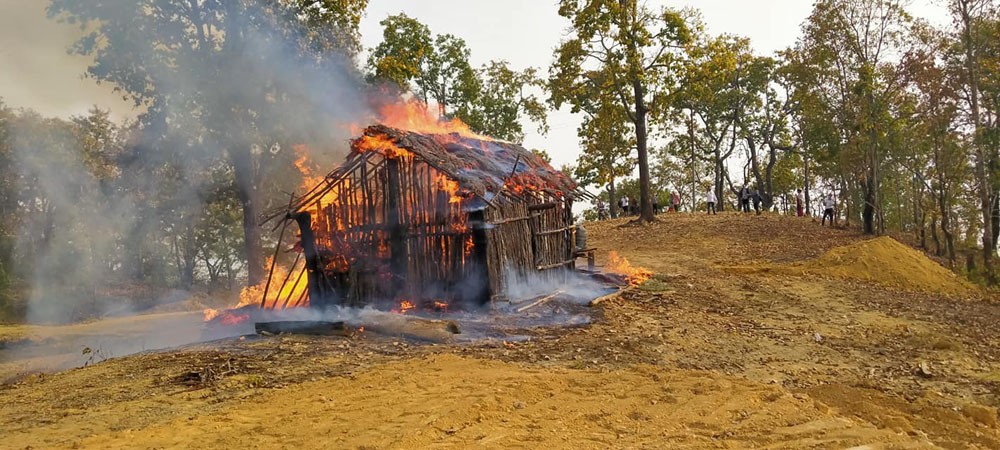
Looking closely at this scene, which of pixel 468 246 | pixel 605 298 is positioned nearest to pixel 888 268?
pixel 605 298

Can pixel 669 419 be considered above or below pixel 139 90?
below

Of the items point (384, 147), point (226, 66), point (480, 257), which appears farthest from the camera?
point (226, 66)

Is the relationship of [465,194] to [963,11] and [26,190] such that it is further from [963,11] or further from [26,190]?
[26,190]

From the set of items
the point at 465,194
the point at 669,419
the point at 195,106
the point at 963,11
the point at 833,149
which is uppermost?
the point at 963,11

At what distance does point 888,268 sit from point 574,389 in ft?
45.4

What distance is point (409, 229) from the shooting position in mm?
12328

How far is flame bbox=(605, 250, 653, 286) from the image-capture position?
51.9ft

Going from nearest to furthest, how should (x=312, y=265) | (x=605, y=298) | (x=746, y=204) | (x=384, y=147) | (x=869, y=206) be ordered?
(x=384, y=147)
(x=312, y=265)
(x=605, y=298)
(x=869, y=206)
(x=746, y=204)

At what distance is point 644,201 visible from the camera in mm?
26312

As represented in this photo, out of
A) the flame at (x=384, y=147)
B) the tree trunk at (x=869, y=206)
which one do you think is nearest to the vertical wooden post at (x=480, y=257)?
the flame at (x=384, y=147)

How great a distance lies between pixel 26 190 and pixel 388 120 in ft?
51.4

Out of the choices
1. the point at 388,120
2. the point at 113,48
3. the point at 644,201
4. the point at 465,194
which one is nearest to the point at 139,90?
the point at 113,48

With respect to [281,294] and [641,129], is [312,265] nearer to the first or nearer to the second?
[281,294]

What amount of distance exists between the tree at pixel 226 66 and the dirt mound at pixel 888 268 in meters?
15.6
